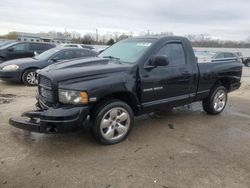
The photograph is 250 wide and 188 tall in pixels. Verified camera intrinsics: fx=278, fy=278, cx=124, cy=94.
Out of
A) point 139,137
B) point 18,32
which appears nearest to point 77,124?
point 139,137

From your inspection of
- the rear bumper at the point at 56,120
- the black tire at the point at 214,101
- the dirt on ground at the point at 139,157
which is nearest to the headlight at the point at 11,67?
the dirt on ground at the point at 139,157

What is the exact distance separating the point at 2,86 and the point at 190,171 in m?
8.10

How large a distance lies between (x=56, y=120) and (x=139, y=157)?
1382mm

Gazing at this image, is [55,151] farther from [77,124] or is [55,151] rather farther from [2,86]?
[2,86]

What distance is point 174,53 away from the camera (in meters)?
5.68

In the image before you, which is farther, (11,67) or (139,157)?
(11,67)

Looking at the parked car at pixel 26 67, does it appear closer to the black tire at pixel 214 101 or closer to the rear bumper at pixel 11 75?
the rear bumper at pixel 11 75

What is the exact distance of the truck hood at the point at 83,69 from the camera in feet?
14.2

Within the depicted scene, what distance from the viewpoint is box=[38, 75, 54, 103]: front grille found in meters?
4.38

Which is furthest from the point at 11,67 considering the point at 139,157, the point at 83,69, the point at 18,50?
the point at 139,157

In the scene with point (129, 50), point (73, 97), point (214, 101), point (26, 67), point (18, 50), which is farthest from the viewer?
point (18, 50)

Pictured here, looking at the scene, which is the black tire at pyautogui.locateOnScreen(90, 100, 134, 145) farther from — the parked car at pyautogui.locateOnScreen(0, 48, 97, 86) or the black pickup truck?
the parked car at pyautogui.locateOnScreen(0, 48, 97, 86)

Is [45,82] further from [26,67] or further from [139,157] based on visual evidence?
[26,67]

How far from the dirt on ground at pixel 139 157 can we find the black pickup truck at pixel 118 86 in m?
0.41
